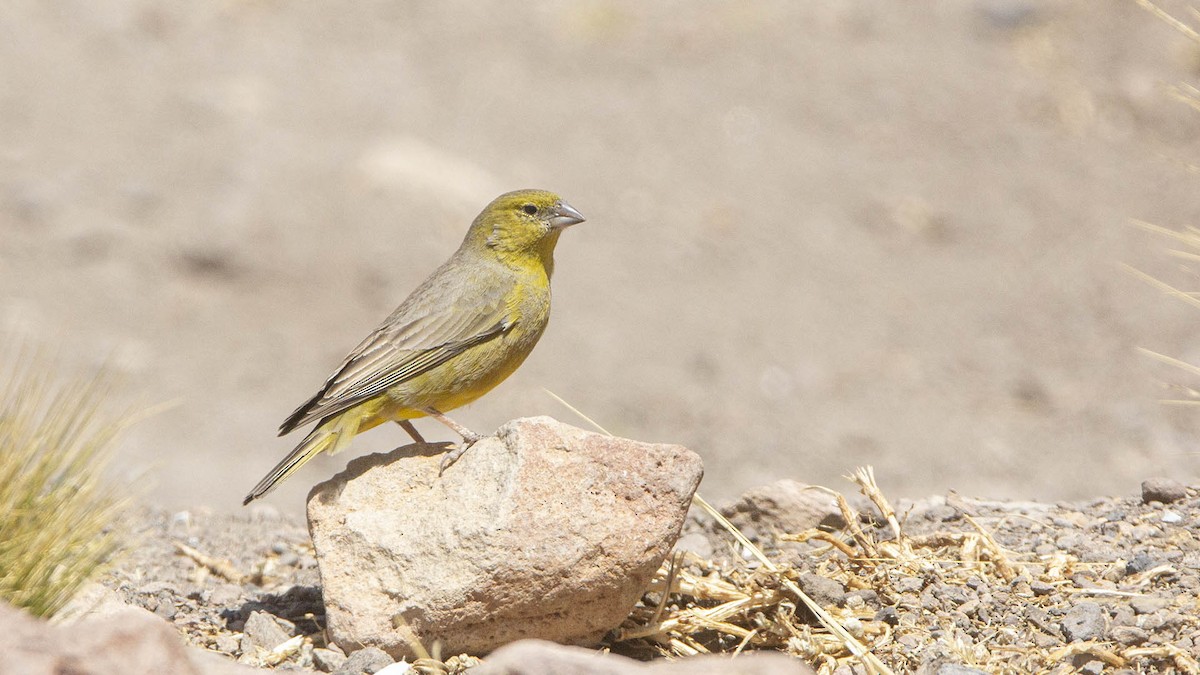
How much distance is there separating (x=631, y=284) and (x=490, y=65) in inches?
165

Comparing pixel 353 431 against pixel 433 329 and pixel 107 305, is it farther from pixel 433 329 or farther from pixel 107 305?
pixel 107 305

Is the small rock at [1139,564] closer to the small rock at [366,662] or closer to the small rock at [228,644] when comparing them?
the small rock at [366,662]

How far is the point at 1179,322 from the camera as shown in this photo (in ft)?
38.0

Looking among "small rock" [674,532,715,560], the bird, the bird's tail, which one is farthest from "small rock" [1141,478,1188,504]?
the bird's tail

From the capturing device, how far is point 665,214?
13.7m

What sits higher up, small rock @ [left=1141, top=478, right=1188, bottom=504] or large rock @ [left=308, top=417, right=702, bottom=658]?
large rock @ [left=308, top=417, right=702, bottom=658]

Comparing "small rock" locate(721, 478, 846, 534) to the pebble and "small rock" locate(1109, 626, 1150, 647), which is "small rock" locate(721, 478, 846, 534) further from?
"small rock" locate(1109, 626, 1150, 647)

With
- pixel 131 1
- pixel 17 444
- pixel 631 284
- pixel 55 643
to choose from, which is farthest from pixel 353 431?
pixel 131 1

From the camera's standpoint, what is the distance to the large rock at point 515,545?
461 centimetres

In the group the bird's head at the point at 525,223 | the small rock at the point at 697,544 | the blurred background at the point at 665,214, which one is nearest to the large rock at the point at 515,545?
the small rock at the point at 697,544

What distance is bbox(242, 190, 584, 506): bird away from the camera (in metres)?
5.64

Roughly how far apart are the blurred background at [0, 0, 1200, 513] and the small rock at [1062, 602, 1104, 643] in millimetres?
4543

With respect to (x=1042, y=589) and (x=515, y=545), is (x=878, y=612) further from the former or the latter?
(x=515, y=545)

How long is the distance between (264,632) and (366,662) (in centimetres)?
58
